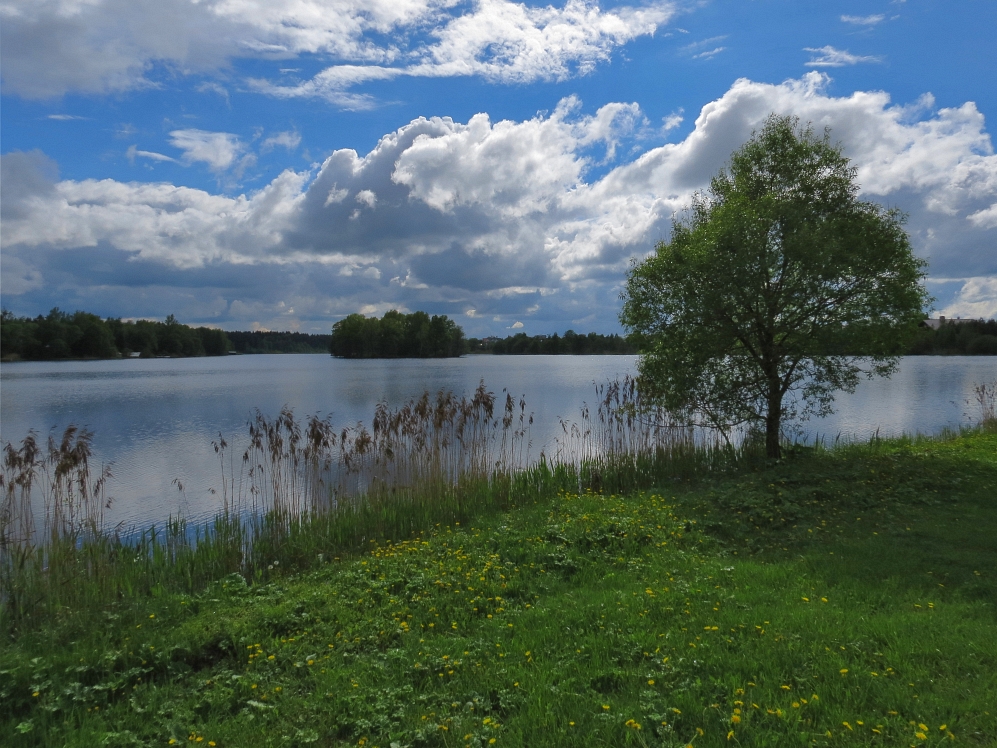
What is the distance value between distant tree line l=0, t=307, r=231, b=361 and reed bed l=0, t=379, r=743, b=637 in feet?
220

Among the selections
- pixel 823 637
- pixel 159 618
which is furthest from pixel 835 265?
pixel 159 618

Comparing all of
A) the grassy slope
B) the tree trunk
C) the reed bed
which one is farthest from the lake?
the grassy slope

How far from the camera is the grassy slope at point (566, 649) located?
4512 mm

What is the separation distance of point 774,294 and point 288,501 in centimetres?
1208

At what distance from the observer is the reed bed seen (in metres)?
8.73

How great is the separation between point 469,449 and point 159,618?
9.23 meters

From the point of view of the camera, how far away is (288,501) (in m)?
13.3

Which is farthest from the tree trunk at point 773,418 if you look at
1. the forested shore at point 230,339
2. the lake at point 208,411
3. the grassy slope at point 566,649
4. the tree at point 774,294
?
the forested shore at point 230,339

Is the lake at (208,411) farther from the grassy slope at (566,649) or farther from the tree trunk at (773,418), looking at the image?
the grassy slope at (566,649)

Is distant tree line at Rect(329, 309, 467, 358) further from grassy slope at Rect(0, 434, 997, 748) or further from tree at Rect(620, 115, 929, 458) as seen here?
grassy slope at Rect(0, 434, 997, 748)

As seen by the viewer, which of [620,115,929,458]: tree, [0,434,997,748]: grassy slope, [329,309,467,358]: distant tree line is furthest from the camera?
[329,309,467,358]: distant tree line

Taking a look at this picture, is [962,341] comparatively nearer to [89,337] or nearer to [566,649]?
[566,649]

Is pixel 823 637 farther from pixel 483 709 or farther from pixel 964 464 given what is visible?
pixel 964 464

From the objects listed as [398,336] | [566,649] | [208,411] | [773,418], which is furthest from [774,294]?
[398,336]
